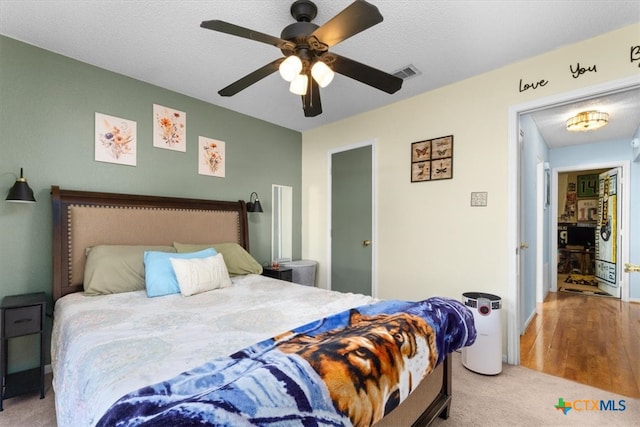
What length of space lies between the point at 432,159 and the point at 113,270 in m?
3.16

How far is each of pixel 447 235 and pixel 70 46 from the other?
378cm

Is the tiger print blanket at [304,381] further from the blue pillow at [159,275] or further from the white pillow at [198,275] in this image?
the blue pillow at [159,275]

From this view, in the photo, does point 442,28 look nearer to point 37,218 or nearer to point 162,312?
point 162,312

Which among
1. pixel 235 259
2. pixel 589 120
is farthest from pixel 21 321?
pixel 589 120

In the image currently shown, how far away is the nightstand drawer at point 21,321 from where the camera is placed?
6.38ft

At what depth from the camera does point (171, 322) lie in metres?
1.63

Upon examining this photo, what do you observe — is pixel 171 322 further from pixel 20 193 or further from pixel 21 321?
pixel 20 193

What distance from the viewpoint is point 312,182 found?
435 cm

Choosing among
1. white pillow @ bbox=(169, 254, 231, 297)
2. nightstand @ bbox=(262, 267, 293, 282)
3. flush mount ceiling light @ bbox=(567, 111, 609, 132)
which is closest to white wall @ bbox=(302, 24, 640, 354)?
nightstand @ bbox=(262, 267, 293, 282)

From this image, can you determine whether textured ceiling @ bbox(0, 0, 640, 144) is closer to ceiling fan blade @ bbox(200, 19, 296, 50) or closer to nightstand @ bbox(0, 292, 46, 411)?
ceiling fan blade @ bbox(200, 19, 296, 50)

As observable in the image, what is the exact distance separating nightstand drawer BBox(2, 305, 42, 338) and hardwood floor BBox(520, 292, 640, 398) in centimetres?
391

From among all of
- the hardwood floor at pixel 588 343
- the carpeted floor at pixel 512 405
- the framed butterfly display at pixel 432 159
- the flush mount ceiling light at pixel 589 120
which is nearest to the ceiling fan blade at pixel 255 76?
the framed butterfly display at pixel 432 159

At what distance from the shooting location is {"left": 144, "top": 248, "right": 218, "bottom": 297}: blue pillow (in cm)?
223

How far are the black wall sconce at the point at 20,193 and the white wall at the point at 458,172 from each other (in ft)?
10.6
